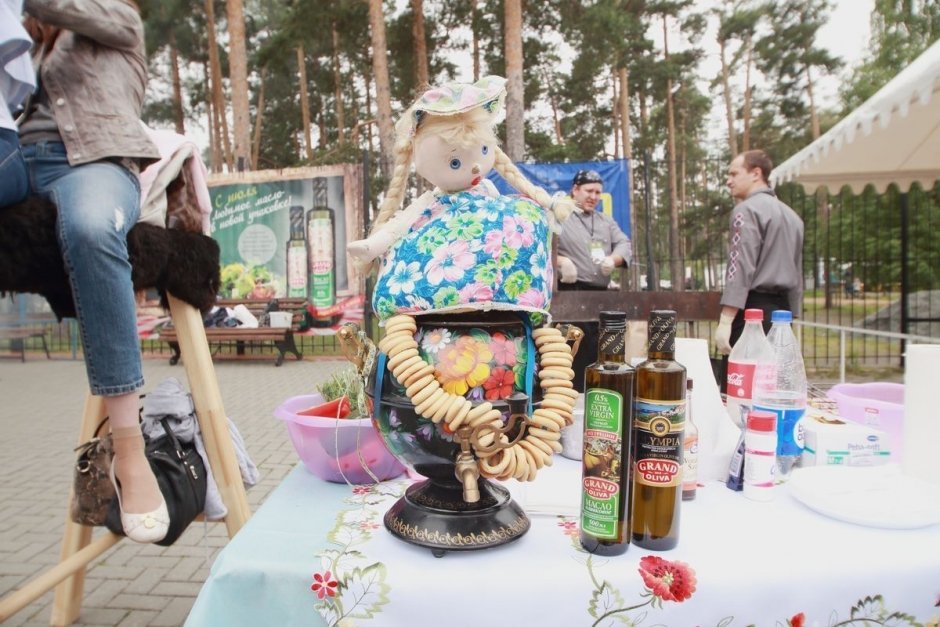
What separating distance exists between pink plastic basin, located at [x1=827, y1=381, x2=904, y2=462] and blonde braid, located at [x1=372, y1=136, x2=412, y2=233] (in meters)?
1.20

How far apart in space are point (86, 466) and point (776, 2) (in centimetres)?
2086

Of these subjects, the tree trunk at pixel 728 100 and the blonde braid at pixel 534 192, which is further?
the tree trunk at pixel 728 100

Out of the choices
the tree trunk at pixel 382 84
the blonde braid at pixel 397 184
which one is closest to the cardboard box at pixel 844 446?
the blonde braid at pixel 397 184

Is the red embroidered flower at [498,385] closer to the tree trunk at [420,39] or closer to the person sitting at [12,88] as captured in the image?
the person sitting at [12,88]

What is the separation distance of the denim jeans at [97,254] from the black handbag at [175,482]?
0.73 ft

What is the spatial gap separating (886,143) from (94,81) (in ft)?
17.5

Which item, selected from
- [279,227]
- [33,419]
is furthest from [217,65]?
[33,419]

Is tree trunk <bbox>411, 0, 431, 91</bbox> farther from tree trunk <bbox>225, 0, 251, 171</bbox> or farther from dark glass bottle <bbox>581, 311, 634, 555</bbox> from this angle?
dark glass bottle <bbox>581, 311, 634, 555</bbox>

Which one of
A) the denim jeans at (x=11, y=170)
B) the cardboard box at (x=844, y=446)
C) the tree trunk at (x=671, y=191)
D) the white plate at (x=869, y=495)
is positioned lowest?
the white plate at (x=869, y=495)

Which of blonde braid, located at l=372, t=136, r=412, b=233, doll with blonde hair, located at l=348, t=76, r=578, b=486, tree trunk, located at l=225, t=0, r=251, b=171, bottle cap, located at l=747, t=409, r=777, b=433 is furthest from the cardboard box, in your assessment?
tree trunk, located at l=225, t=0, r=251, b=171

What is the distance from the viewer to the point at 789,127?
21.0 m

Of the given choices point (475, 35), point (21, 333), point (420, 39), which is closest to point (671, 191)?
point (475, 35)

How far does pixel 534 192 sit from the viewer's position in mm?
1118

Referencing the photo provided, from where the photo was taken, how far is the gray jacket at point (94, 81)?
144 centimetres
